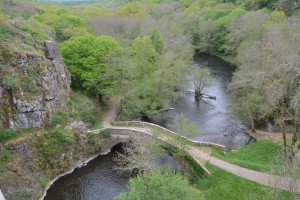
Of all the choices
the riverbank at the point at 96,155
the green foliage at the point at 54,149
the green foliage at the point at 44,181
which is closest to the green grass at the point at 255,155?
the riverbank at the point at 96,155

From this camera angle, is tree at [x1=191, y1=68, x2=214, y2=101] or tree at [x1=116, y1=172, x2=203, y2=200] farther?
tree at [x1=191, y1=68, x2=214, y2=101]

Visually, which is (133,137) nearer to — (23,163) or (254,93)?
(23,163)

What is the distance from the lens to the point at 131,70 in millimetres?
52375

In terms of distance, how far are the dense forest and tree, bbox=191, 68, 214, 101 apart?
0.25 metres

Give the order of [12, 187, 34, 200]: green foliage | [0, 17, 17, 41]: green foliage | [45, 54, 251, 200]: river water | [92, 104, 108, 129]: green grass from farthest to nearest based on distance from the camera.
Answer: [92, 104, 108, 129]: green grass, [0, 17, 17, 41]: green foliage, [45, 54, 251, 200]: river water, [12, 187, 34, 200]: green foliage

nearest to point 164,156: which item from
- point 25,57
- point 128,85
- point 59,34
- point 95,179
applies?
point 95,179

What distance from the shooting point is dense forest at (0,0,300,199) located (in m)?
37.5

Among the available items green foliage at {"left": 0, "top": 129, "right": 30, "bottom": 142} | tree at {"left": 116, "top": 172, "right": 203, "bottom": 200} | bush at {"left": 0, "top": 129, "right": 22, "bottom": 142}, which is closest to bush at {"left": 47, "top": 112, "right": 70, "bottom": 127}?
green foliage at {"left": 0, "top": 129, "right": 30, "bottom": 142}

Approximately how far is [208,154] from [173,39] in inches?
1655

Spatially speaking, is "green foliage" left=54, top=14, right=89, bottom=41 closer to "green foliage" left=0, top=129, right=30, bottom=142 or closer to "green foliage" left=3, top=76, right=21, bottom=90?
"green foliage" left=3, top=76, right=21, bottom=90

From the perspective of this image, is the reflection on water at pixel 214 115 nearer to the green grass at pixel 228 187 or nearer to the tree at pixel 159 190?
the green grass at pixel 228 187

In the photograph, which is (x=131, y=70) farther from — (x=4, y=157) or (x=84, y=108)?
(x=4, y=157)

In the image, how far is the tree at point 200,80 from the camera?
6215cm

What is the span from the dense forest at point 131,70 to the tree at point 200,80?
25cm
